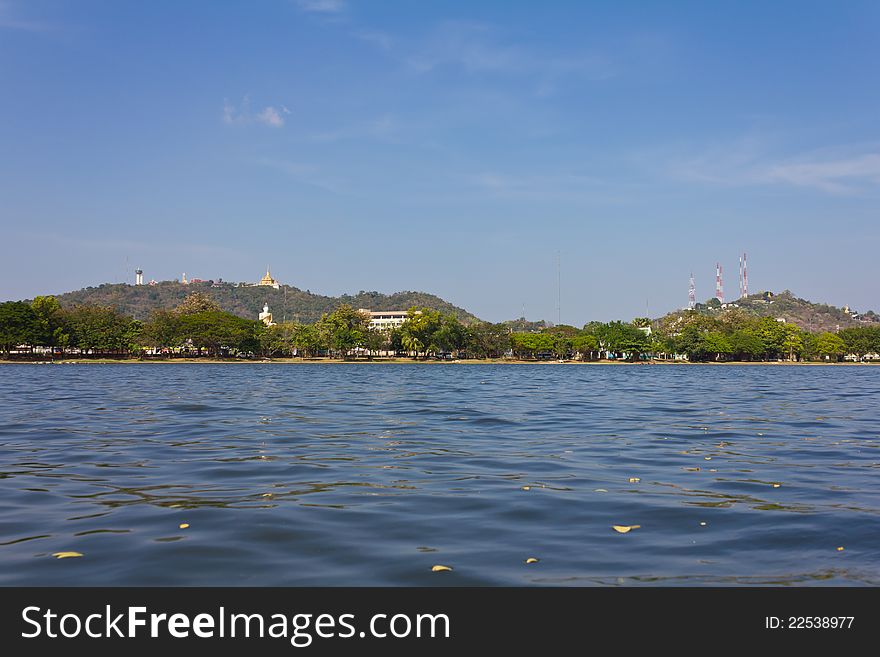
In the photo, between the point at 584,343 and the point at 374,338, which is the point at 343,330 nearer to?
the point at 374,338

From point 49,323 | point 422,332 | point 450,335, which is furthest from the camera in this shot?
point 450,335

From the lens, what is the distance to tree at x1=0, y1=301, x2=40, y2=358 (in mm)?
113438

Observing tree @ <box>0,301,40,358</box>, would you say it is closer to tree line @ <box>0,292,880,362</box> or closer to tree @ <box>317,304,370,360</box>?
tree line @ <box>0,292,880,362</box>

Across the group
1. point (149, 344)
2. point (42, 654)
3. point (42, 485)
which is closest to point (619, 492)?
point (42, 654)

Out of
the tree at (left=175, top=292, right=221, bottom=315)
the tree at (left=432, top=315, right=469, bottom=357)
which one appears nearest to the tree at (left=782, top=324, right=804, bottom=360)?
the tree at (left=432, top=315, right=469, bottom=357)

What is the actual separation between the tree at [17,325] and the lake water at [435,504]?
109294 millimetres

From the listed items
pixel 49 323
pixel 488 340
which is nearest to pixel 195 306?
pixel 49 323

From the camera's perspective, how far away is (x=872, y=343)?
542 feet

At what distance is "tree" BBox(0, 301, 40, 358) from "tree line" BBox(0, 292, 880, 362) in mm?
154

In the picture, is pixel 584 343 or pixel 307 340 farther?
pixel 584 343

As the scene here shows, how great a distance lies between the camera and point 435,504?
382 inches

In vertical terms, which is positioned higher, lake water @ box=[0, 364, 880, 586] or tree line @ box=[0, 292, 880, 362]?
tree line @ box=[0, 292, 880, 362]

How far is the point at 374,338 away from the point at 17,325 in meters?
71.6

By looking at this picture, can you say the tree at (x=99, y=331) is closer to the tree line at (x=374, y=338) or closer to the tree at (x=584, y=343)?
the tree line at (x=374, y=338)
